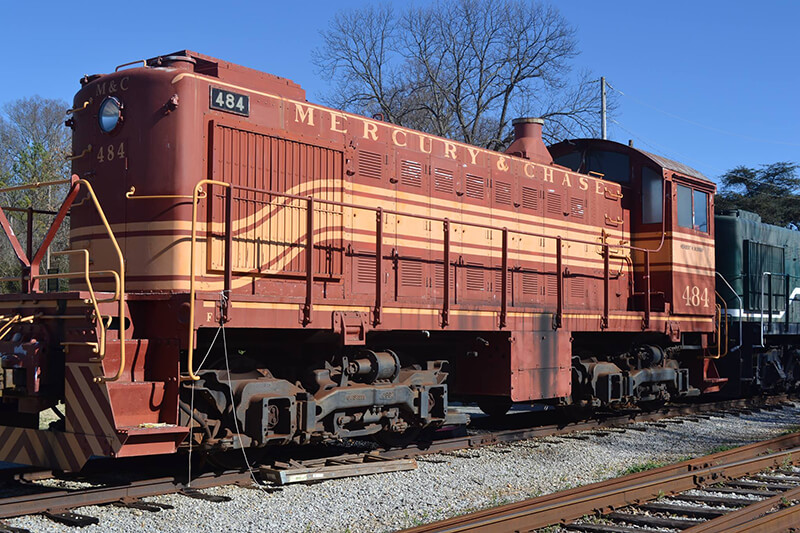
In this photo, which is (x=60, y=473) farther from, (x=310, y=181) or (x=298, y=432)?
(x=310, y=181)

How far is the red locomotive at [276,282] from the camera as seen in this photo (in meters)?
6.55

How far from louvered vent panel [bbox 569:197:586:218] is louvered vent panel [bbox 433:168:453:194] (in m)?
2.45

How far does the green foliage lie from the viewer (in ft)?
128

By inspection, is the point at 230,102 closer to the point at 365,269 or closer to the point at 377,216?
the point at 377,216

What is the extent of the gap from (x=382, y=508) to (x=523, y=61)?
2642 centimetres

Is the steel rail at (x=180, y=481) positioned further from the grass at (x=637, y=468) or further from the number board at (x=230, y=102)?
the number board at (x=230, y=102)

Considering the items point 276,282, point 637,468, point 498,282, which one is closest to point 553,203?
point 498,282

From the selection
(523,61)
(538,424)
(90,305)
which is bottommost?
(538,424)

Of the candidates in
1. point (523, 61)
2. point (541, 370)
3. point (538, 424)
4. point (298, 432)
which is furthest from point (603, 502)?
point (523, 61)

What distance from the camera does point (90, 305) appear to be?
6367mm

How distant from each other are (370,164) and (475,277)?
2058 mm

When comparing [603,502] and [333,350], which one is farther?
[333,350]

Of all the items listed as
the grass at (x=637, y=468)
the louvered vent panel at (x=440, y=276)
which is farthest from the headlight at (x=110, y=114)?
the grass at (x=637, y=468)

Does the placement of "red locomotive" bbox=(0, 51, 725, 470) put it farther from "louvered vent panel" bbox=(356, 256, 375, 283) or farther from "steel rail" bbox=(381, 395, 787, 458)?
"steel rail" bbox=(381, 395, 787, 458)
